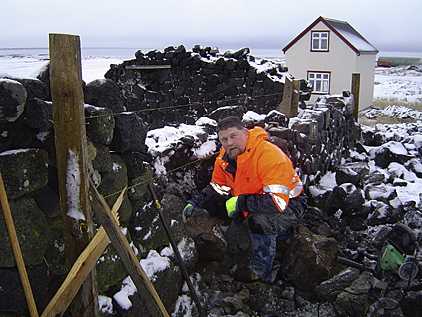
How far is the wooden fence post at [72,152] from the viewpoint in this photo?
236 cm

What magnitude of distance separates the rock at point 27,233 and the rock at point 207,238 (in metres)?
1.85

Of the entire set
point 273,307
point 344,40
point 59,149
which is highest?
point 344,40

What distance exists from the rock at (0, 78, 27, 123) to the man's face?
217 centimetres

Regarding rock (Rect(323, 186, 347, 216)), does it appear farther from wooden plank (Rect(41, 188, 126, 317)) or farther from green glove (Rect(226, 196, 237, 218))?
wooden plank (Rect(41, 188, 126, 317))

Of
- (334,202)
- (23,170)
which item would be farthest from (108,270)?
(334,202)

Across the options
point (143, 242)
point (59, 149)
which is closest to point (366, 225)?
point (143, 242)

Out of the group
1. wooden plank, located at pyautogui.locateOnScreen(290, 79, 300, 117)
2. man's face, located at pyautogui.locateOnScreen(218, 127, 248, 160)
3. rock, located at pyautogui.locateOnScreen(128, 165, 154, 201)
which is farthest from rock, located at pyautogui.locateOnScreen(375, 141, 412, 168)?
rock, located at pyautogui.locateOnScreen(128, 165, 154, 201)

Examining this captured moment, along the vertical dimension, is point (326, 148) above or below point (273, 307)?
above

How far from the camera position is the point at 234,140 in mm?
4078

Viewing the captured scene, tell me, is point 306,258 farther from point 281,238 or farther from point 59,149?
point 59,149

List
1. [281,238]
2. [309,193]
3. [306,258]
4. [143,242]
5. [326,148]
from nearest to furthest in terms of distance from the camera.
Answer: [143,242] → [306,258] → [281,238] → [309,193] → [326,148]

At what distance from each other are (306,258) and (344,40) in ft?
63.6

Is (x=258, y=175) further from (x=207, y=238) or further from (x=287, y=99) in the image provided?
(x=287, y=99)

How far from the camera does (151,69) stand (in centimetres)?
1136
